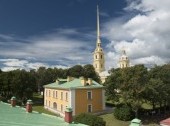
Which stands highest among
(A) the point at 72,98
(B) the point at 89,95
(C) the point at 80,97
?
(B) the point at 89,95

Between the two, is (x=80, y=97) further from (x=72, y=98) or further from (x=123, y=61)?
(x=123, y=61)

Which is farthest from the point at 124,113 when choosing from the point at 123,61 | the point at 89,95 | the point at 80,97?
the point at 123,61

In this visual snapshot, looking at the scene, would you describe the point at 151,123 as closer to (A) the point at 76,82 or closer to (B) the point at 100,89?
(B) the point at 100,89

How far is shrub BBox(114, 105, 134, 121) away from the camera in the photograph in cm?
4447

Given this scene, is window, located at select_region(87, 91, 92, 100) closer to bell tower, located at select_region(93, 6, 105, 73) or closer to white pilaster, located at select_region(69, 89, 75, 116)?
white pilaster, located at select_region(69, 89, 75, 116)

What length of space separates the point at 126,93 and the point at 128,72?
330cm

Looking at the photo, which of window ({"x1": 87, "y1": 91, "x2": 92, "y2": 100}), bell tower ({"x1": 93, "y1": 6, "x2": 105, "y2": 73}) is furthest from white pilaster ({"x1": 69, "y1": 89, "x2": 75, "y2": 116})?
bell tower ({"x1": 93, "y1": 6, "x2": 105, "y2": 73})

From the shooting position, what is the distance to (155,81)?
151ft

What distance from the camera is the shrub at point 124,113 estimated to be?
4447cm

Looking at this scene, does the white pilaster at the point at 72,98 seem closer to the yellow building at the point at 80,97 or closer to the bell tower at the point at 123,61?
the yellow building at the point at 80,97

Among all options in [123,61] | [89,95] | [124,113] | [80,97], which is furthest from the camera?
[123,61]

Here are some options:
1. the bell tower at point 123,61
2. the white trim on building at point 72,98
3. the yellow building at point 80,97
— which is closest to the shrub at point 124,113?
the yellow building at point 80,97

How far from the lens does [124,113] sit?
146ft

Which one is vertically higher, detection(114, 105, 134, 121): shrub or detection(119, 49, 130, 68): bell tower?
detection(119, 49, 130, 68): bell tower
